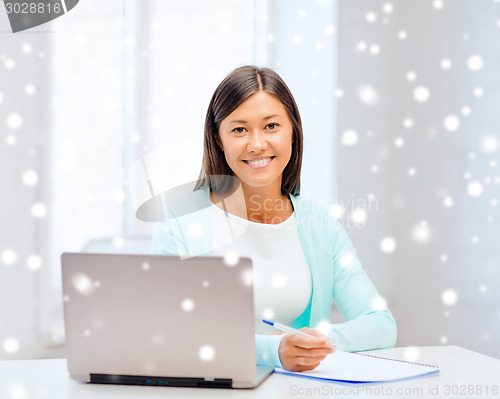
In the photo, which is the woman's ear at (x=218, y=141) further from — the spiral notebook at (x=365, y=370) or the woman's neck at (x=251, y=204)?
the spiral notebook at (x=365, y=370)

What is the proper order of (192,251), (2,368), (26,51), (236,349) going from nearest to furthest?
1. (236,349)
2. (2,368)
3. (192,251)
4. (26,51)

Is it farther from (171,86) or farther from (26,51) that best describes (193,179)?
(26,51)

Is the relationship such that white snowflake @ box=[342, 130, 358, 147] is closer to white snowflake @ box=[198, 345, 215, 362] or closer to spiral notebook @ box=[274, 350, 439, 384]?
spiral notebook @ box=[274, 350, 439, 384]

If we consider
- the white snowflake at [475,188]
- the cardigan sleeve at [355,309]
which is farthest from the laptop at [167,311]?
the white snowflake at [475,188]

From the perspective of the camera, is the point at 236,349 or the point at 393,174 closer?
the point at 236,349

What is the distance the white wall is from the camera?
6.45 ft

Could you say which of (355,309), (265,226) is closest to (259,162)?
(265,226)

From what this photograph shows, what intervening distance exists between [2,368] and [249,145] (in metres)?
0.68

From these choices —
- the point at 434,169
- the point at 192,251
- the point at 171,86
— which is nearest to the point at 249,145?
the point at 192,251

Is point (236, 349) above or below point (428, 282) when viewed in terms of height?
above

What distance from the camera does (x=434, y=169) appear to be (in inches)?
79.4

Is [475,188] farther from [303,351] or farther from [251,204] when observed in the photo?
[303,351]

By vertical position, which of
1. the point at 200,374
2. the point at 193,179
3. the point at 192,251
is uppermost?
the point at 193,179

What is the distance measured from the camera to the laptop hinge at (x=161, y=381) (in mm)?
784
